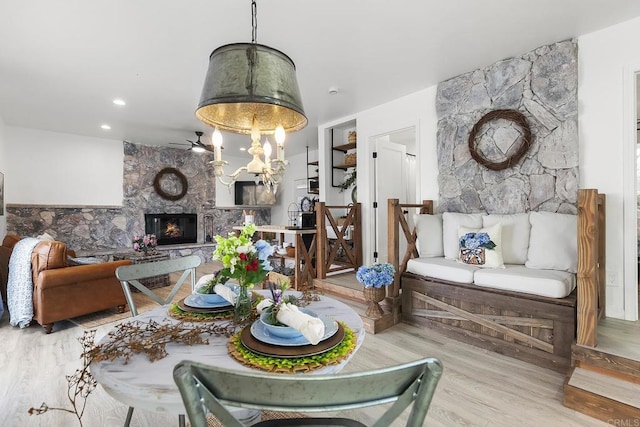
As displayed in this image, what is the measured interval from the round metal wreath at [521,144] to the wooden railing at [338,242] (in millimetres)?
1754

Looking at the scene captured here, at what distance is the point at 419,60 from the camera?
2984 millimetres

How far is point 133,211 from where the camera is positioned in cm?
612

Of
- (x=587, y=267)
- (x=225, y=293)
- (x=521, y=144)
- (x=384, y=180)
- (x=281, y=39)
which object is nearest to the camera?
(x=225, y=293)

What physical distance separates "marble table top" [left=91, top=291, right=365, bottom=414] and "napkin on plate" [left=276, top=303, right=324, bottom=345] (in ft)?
0.33

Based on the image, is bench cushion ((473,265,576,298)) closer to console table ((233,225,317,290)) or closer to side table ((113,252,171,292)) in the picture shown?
console table ((233,225,317,290))

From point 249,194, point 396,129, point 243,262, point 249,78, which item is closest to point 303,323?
point 243,262

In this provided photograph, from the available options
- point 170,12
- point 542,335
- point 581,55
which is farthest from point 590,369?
point 170,12

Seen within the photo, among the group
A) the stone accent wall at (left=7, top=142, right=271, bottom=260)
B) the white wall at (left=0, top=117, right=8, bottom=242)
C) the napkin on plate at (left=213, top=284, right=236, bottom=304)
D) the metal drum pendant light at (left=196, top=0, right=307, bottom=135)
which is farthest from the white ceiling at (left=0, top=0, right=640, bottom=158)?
the stone accent wall at (left=7, top=142, right=271, bottom=260)

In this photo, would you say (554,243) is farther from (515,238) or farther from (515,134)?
(515,134)

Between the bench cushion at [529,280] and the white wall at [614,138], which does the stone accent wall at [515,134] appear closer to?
the white wall at [614,138]

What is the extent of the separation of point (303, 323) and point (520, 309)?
6.84ft

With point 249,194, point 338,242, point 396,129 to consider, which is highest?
point 396,129

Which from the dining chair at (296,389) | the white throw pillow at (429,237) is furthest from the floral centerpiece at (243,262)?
the white throw pillow at (429,237)

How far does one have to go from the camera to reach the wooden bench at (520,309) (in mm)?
1910
